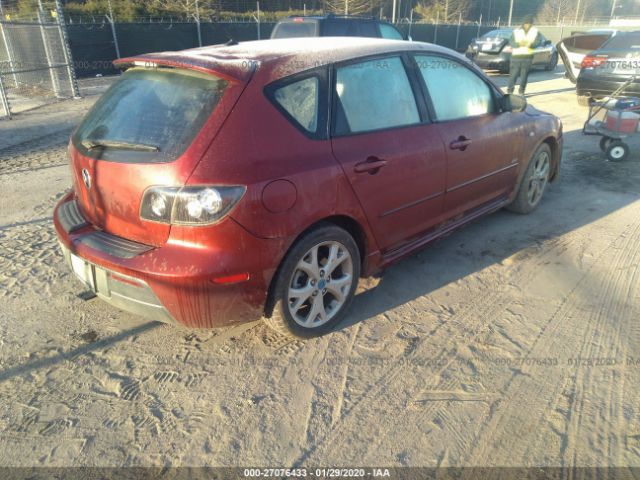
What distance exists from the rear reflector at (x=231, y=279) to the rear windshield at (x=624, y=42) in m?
9.98

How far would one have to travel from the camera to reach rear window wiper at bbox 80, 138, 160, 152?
2607 mm

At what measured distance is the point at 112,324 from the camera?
324 centimetres

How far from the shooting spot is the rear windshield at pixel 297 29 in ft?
32.0

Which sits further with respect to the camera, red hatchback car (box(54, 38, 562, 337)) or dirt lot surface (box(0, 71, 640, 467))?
red hatchback car (box(54, 38, 562, 337))

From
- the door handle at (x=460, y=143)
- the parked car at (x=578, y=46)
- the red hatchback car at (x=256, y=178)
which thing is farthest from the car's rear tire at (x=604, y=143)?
the parked car at (x=578, y=46)

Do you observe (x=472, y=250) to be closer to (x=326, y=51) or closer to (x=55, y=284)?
(x=326, y=51)

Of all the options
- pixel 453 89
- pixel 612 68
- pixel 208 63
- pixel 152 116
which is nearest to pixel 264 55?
pixel 208 63

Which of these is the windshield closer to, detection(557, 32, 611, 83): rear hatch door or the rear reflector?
detection(557, 32, 611, 83): rear hatch door

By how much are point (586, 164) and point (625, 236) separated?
2598 mm

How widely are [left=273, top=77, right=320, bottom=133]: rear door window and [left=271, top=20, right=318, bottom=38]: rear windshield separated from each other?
24.5 ft

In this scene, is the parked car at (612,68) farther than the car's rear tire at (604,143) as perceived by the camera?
Yes

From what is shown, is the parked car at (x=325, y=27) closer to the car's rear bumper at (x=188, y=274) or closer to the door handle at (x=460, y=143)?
the door handle at (x=460, y=143)

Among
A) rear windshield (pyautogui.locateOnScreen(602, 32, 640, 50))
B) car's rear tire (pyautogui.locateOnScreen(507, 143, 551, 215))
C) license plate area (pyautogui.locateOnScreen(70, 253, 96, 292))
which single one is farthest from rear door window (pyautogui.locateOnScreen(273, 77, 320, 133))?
rear windshield (pyautogui.locateOnScreen(602, 32, 640, 50))

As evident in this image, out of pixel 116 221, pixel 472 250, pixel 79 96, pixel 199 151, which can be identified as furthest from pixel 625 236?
pixel 79 96
